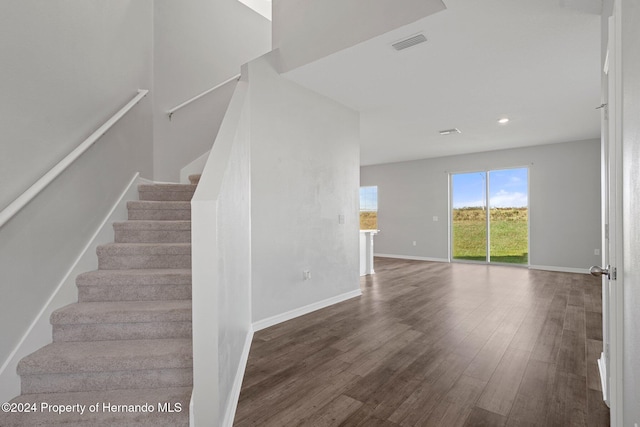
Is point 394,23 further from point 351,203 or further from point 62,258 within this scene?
point 62,258

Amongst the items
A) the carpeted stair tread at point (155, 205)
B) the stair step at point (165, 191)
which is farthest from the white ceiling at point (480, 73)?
the carpeted stair tread at point (155, 205)

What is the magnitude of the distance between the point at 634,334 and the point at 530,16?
242 cm

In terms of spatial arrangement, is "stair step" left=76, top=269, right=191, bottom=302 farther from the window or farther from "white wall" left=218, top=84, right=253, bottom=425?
the window

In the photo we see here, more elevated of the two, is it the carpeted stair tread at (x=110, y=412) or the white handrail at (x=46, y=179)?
the white handrail at (x=46, y=179)

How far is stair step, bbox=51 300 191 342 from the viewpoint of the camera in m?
1.99

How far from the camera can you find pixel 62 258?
7.14ft

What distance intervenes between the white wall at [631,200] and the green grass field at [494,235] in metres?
6.71

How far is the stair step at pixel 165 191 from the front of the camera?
131 inches

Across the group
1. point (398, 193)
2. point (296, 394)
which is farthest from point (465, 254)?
point (296, 394)

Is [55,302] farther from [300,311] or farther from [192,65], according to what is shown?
[192,65]

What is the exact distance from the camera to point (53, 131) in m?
2.12

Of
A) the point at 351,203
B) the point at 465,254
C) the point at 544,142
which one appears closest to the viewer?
the point at 351,203

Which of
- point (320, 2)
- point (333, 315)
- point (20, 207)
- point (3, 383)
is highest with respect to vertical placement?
point (320, 2)

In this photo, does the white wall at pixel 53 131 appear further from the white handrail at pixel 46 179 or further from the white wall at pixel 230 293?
the white wall at pixel 230 293
